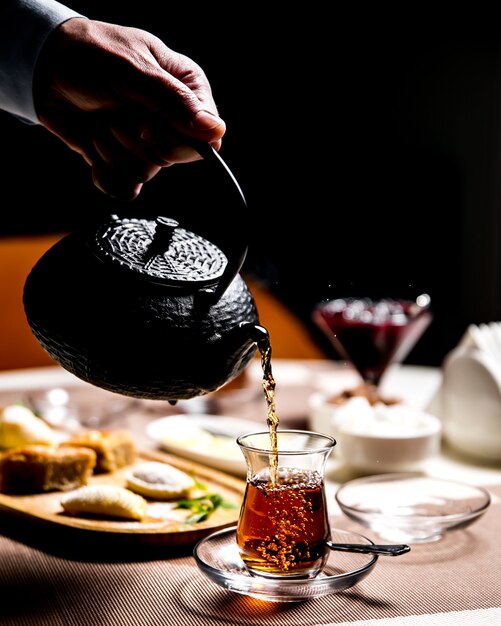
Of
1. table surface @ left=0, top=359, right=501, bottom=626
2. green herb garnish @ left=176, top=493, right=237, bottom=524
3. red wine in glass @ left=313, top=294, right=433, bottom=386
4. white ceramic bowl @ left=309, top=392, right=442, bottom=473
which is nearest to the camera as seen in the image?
table surface @ left=0, top=359, right=501, bottom=626

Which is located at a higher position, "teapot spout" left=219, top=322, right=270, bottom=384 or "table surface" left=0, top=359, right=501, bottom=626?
"teapot spout" left=219, top=322, right=270, bottom=384

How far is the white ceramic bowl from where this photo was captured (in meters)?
1.49

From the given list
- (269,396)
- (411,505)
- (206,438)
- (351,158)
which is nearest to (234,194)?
(269,396)

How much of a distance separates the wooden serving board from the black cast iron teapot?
0.79 ft

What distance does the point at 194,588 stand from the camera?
1.03 metres

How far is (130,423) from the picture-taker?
1.93m

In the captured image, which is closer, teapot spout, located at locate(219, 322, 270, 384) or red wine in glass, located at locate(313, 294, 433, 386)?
teapot spout, located at locate(219, 322, 270, 384)

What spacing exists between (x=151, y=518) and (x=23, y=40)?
718 millimetres

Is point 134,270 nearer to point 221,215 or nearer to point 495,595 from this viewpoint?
point 495,595

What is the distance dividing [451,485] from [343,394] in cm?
52

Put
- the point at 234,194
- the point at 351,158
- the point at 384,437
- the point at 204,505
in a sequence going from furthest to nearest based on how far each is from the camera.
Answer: the point at 351,158 < the point at 384,437 < the point at 204,505 < the point at 234,194

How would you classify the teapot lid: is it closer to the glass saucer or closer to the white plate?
the glass saucer

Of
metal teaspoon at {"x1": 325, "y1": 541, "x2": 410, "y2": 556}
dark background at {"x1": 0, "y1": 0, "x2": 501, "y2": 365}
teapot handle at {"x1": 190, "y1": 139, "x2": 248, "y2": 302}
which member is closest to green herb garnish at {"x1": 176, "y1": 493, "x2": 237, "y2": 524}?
metal teaspoon at {"x1": 325, "y1": 541, "x2": 410, "y2": 556}

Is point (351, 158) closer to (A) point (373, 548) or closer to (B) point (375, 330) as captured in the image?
(B) point (375, 330)
